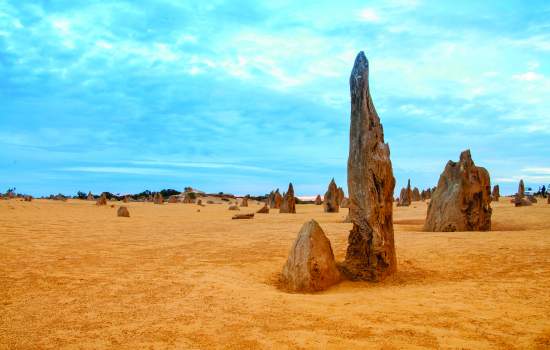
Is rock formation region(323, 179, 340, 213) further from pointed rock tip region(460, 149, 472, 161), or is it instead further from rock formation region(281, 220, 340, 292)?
rock formation region(281, 220, 340, 292)

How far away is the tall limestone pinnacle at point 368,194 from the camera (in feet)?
29.7

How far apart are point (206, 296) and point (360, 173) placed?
414 cm

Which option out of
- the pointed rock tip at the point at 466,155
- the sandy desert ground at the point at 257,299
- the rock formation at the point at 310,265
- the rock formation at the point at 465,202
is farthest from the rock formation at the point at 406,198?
the rock formation at the point at 310,265

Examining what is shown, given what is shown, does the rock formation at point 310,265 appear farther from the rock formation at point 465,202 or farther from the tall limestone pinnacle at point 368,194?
the rock formation at point 465,202

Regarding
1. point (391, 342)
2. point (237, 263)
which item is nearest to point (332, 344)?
point (391, 342)

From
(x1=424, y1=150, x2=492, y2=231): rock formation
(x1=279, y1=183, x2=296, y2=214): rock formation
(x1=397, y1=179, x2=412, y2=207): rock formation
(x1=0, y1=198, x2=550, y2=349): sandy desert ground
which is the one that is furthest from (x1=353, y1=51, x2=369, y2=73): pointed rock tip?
(x1=397, y1=179, x2=412, y2=207): rock formation

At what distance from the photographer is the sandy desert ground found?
5.05 meters

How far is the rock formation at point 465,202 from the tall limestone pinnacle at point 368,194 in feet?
24.0

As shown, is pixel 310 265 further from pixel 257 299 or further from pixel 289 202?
pixel 289 202

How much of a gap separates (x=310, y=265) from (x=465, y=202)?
9.60 metres

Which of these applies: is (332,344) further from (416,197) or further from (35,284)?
(416,197)

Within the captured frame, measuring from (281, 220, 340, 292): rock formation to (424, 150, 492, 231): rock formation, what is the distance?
843 cm

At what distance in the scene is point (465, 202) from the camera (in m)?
15.5

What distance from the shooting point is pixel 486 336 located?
4.88m
